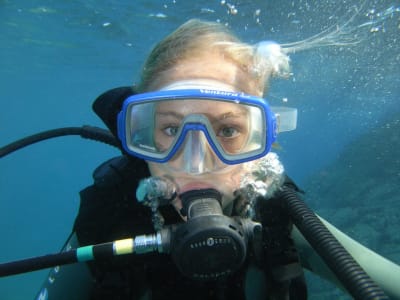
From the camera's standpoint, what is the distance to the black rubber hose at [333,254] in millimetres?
1774

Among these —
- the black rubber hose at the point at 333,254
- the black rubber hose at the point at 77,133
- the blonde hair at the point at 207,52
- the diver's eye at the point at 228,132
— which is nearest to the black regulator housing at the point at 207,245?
the black rubber hose at the point at 333,254

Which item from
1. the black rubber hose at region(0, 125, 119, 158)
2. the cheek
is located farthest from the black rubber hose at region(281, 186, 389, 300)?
the black rubber hose at region(0, 125, 119, 158)

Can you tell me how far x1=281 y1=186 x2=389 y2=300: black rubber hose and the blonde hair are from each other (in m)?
1.06

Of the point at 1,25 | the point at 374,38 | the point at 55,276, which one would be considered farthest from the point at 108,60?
the point at 55,276

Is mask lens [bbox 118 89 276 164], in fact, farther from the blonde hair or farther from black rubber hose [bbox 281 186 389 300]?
black rubber hose [bbox 281 186 389 300]

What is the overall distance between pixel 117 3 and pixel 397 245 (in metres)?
15.5

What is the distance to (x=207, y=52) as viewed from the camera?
2.78m

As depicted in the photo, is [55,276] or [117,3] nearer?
[55,276]

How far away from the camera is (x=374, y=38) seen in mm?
15836

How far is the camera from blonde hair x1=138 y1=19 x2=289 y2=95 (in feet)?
9.06

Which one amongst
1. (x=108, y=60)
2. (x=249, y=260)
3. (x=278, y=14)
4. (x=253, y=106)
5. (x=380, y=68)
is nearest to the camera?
(x=253, y=106)

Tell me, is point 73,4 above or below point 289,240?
above

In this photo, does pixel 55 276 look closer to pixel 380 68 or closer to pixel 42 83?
pixel 380 68

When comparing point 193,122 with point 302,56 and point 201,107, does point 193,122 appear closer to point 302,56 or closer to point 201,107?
point 201,107
